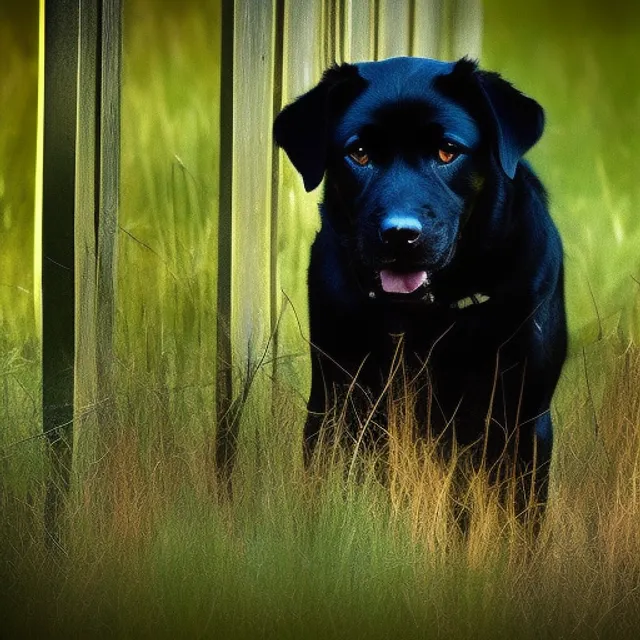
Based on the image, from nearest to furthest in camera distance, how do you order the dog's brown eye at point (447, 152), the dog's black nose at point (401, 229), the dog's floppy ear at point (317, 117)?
the dog's black nose at point (401, 229) → the dog's brown eye at point (447, 152) → the dog's floppy ear at point (317, 117)

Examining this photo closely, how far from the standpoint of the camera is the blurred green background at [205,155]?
397cm

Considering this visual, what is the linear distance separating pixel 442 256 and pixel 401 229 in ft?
0.69

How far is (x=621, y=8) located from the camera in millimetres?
3961

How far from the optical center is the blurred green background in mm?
3975

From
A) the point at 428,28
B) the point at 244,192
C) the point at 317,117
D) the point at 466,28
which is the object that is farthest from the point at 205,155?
the point at 466,28

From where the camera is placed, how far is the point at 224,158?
412 centimetres

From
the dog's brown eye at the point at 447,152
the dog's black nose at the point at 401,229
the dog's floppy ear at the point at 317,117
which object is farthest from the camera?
the dog's floppy ear at the point at 317,117

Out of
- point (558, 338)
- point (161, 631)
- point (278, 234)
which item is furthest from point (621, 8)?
point (161, 631)

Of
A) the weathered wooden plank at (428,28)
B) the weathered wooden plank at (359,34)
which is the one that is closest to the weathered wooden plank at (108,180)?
the weathered wooden plank at (359,34)

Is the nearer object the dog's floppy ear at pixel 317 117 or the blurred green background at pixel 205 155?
the dog's floppy ear at pixel 317 117

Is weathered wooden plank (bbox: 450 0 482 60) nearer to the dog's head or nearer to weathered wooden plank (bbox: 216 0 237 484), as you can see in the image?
the dog's head

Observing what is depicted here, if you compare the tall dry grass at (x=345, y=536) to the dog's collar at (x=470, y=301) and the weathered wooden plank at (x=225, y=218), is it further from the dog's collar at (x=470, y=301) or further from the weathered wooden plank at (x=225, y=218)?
the dog's collar at (x=470, y=301)

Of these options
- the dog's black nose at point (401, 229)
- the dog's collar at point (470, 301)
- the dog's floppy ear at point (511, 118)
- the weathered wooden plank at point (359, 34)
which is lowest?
the dog's collar at point (470, 301)

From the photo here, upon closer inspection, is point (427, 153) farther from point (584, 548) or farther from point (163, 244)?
point (584, 548)
